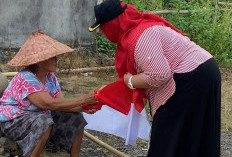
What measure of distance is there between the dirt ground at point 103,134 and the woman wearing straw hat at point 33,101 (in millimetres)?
578

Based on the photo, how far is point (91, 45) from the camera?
9.31 metres

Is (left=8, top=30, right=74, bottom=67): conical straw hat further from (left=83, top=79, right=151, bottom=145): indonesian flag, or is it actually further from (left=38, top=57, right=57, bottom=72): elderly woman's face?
(left=83, top=79, right=151, bottom=145): indonesian flag

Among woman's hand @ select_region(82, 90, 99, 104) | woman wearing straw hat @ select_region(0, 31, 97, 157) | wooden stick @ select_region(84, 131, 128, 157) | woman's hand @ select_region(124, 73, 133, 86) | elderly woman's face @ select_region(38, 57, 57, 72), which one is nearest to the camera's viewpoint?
woman's hand @ select_region(124, 73, 133, 86)

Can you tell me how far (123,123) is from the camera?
4359mm

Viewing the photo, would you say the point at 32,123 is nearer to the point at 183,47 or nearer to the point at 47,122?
the point at 47,122

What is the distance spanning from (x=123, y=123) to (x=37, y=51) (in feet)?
3.36

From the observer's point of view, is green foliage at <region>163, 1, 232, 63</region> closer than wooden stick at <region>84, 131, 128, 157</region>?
No

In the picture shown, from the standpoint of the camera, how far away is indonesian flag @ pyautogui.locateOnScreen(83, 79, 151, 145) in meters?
3.65

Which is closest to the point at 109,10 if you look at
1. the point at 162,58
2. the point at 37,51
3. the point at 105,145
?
the point at 162,58

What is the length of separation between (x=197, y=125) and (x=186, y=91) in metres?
0.29

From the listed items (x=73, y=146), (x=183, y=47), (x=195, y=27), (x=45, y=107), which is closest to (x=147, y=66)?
(x=183, y=47)

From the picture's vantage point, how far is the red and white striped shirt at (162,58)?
3225 millimetres

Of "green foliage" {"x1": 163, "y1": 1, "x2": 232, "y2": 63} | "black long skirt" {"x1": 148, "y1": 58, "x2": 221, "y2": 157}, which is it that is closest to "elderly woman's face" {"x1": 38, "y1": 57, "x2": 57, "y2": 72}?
"black long skirt" {"x1": 148, "y1": 58, "x2": 221, "y2": 157}

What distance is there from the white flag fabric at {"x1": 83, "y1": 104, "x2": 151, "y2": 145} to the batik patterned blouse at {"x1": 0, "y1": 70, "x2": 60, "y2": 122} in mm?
593
